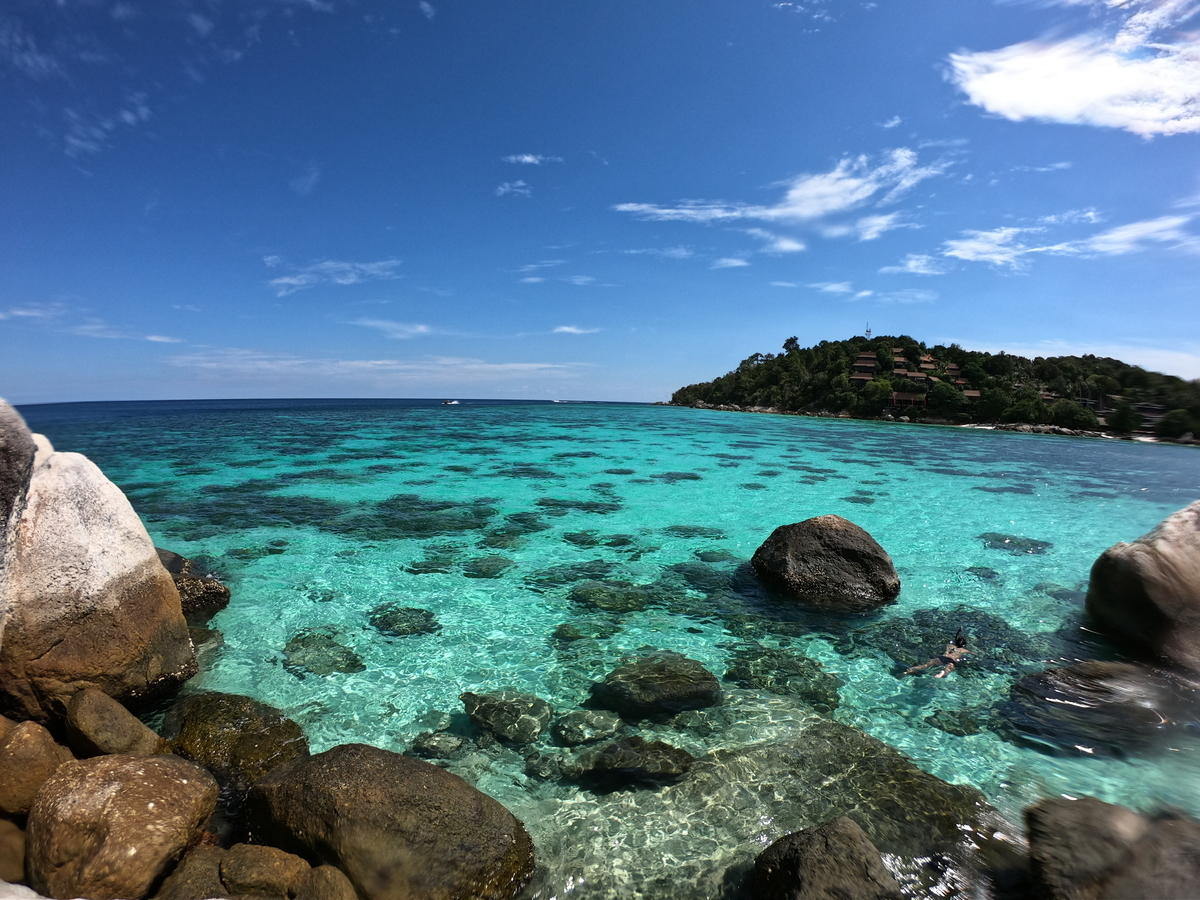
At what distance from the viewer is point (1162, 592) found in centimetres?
723

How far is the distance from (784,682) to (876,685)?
115 centimetres

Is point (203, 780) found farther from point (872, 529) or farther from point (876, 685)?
point (872, 529)

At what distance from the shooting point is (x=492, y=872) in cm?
374

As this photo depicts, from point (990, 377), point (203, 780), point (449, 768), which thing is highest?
point (990, 377)

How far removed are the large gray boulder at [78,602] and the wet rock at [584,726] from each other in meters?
4.48

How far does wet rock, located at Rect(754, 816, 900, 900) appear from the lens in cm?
338

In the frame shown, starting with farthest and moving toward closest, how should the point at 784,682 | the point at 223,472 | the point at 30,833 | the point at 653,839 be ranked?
the point at 223,472 < the point at 784,682 < the point at 653,839 < the point at 30,833

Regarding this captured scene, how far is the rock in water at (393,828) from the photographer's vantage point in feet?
11.7

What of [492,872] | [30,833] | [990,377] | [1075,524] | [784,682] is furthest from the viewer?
[990,377]

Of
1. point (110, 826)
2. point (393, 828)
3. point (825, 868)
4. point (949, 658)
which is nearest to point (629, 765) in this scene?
point (825, 868)

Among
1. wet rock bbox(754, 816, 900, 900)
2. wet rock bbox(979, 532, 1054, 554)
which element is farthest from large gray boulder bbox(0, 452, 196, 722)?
wet rock bbox(979, 532, 1054, 554)

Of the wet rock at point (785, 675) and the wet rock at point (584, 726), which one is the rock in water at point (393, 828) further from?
the wet rock at point (785, 675)

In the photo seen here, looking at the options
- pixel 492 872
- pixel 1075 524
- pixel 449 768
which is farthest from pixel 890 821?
pixel 1075 524

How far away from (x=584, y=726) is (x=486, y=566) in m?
5.54
